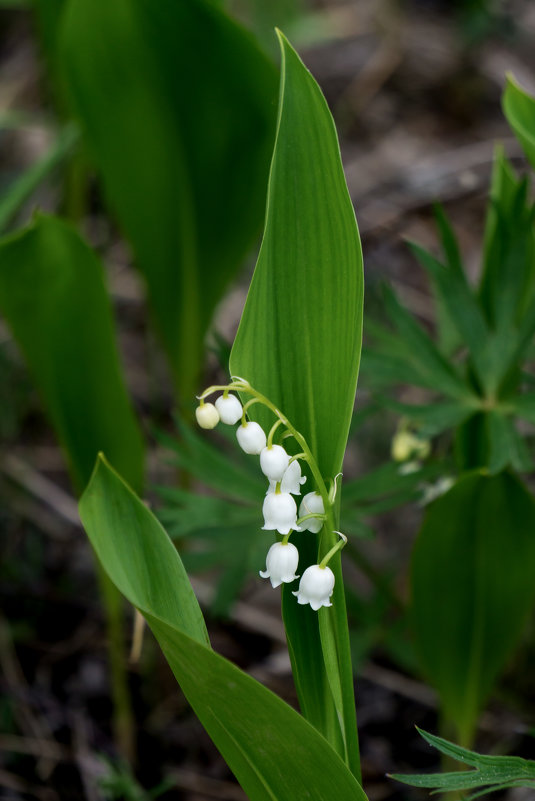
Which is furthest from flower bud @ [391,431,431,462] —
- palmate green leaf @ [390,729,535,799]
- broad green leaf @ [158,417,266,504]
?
palmate green leaf @ [390,729,535,799]

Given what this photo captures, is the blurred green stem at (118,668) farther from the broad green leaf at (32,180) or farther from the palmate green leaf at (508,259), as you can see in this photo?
the palmate green leaf at (508,259)

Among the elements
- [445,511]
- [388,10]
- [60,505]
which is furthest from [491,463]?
[388,10]

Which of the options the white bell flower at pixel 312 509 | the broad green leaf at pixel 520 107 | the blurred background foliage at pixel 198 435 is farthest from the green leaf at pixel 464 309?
the white bell flower at pixel 312 509

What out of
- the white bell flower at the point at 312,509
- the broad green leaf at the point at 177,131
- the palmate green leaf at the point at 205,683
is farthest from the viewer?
the broad green leaf at the point at 177,131

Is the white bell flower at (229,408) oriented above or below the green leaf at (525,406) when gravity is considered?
above

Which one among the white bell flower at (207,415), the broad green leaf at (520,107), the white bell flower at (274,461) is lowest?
the white bell flower at (274,461)
